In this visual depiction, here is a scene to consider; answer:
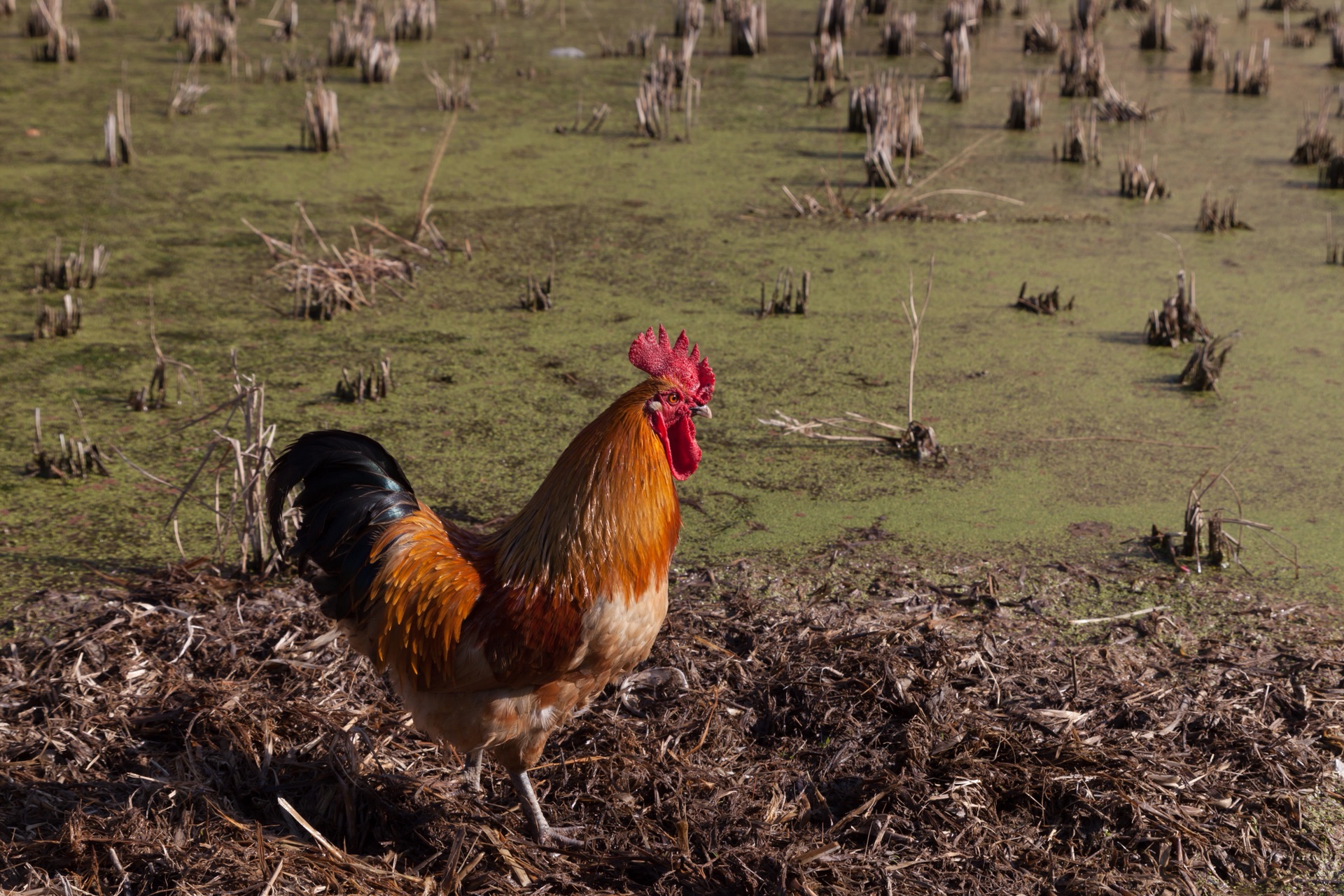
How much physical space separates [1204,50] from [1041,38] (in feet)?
4.09

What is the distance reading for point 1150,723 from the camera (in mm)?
3008

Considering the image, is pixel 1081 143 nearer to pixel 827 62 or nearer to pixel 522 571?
pixel 827 62

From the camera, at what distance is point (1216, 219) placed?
624cm

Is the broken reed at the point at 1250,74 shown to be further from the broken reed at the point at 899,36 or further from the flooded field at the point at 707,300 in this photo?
the broken reed at the point at 899,36

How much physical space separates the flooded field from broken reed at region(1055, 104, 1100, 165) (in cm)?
22

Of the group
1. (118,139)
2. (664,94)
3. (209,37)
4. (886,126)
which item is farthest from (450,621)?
(209,37)

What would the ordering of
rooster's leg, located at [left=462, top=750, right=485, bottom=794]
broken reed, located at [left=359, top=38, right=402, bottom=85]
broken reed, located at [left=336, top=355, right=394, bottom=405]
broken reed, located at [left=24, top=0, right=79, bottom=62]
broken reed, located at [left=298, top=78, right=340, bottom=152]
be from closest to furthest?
rooster's leg, located at [left=462, top=750, right=485, bottom=794] < broken reed, located at [left=336, top=355, right=394, bottom=405] < broken reed, located at [left=298, top=78, right=340, bottom=152] < broken reed, located at [left=359, top=38, right=402, bottom=85] < broken reed, located at [left=24, top=0, right=79, bottom=62]

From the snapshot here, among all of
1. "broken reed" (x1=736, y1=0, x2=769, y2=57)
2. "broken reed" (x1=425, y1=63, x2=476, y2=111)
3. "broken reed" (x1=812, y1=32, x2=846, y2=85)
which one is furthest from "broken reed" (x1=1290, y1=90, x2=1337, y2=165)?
"broken reed" (x1=425, y1=63, x2=476, y2=111)

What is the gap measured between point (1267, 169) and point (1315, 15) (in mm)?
4956

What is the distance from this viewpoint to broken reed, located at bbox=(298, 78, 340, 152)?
6.97 metres

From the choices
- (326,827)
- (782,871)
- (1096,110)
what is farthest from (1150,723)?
(1096,110)

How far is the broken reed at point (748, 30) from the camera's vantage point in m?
9.51

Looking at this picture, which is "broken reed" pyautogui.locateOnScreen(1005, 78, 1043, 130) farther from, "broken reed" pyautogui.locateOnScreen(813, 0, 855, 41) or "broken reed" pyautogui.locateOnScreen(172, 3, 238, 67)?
"broken reed" pyautogui.locateOnScreen(172, 3, 238, 67)

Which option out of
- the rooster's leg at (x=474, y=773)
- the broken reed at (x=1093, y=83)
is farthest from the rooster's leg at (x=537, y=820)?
the broken reed at (x=1093, y=83)
